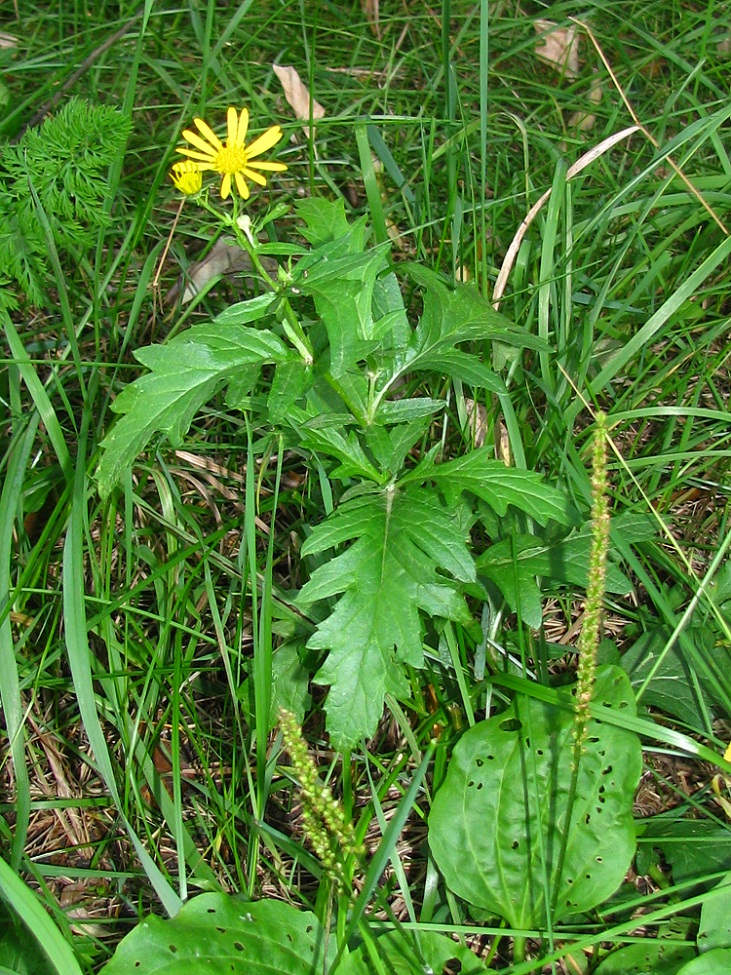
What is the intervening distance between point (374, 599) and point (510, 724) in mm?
525

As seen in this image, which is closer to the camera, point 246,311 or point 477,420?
point 246,311

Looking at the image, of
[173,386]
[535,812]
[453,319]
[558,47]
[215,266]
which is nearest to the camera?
[173,386]

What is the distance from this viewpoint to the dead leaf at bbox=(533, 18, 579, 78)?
3586mm

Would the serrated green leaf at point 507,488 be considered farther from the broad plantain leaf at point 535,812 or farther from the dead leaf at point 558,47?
the dead leaf at point 558,47

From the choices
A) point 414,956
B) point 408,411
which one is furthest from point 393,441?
point 414,956

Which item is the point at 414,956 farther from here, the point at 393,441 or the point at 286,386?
the point at 286,386

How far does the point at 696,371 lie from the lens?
2.59 m

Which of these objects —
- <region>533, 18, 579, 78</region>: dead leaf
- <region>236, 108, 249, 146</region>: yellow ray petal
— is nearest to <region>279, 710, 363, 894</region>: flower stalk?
<region>236, 108, 249, 146</region>: yellow ray petal

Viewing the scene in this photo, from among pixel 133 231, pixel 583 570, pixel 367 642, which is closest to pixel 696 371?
pixel 583 570

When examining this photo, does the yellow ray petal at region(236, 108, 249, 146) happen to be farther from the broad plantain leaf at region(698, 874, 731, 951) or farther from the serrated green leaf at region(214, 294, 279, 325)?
the broad plantain leaf at region(698, 874, 731, 951)

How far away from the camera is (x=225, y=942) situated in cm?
181

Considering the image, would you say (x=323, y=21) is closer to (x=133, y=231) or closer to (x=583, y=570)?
(x=133, y=231)

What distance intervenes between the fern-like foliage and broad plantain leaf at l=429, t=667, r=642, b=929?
1.68 meters

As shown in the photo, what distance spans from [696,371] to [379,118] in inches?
44.7
